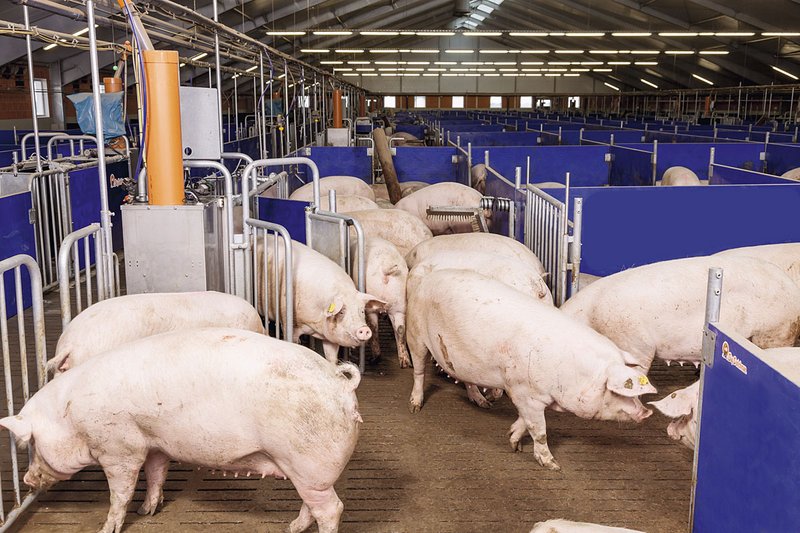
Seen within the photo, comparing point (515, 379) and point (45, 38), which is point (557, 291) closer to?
point (515, 379)

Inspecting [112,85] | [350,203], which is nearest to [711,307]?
[350,203]

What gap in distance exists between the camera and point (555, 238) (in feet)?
18.9

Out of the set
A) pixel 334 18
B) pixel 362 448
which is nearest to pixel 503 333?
pixel 362 448

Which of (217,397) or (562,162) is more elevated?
(562,162)

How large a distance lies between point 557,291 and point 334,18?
19.9 metres

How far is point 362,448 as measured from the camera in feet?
A: 14.3

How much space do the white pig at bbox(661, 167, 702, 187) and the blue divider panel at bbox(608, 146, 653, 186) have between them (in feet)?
0.71

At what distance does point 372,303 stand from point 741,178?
415 centimetres

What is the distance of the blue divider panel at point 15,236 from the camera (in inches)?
267

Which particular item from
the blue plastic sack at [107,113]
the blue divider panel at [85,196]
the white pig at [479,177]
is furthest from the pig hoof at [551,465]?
the blue plastic sack at [107,113]

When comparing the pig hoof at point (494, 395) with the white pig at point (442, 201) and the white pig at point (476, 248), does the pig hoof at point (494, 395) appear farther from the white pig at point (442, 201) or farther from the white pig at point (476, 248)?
the white pig at point (442, 201)

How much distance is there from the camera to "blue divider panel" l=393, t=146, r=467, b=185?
10.8 meters

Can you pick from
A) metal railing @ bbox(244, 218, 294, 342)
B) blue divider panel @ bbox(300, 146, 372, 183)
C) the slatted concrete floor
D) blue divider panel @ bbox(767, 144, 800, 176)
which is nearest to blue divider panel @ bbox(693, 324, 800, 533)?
the slatted concrete floor

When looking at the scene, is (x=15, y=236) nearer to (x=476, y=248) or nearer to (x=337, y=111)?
(x=476, y=248)
